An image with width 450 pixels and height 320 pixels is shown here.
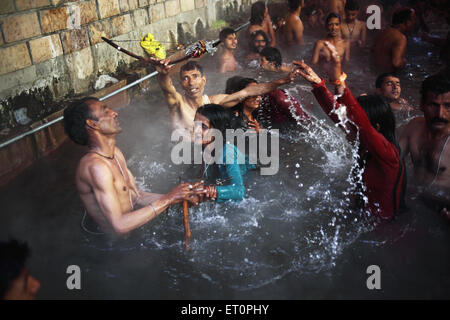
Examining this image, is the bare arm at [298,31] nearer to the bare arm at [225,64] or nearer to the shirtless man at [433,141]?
the bare arm at [225,64]

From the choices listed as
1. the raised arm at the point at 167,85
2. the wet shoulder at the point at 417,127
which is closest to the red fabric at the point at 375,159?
the wet shoulder at the point at 417,127

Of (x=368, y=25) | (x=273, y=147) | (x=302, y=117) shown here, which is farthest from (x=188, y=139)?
(x=368, y=25)

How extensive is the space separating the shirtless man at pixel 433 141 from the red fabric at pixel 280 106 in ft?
6.44

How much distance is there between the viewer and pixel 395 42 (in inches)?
258

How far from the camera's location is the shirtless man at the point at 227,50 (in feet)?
25.2

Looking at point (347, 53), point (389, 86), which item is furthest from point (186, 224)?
point (347, 53)

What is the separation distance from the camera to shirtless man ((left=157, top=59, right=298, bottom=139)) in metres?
4.48

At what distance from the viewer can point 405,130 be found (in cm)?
377

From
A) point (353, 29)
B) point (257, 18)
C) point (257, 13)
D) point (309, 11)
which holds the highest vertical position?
point (257, 13)

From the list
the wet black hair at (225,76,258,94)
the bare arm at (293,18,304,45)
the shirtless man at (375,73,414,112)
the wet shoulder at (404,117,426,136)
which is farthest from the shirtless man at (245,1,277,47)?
the wet shoulder at (404,117,426,136)

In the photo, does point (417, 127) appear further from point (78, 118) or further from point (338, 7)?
point (338, 7)

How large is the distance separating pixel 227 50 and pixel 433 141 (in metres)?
5.33
